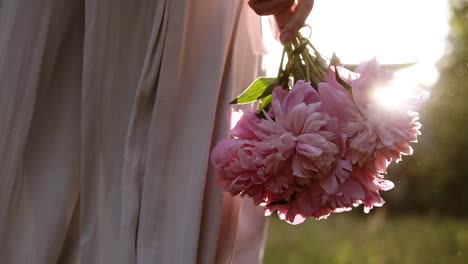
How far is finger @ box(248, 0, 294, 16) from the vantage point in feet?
4.79

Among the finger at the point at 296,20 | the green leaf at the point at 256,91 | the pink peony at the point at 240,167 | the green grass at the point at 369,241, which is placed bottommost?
the green grass at the point at 369,241

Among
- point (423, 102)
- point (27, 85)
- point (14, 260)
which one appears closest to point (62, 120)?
point (27, 85)

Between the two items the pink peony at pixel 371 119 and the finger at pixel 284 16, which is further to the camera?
the finger at pixel 284 16

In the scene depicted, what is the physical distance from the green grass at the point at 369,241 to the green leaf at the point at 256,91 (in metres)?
4.67

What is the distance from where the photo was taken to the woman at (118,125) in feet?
4.76

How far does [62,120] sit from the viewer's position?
154 centimetres

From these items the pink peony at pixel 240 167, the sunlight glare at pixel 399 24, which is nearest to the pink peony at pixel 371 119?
the pink peony at pixel 240 167

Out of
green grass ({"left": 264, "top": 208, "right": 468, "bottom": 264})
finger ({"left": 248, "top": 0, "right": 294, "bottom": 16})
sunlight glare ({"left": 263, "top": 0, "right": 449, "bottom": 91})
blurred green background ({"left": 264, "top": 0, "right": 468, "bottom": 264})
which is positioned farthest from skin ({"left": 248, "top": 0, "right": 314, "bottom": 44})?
green grass ({"left": 264, "top": 208, "right": 468, "bottom": 264})

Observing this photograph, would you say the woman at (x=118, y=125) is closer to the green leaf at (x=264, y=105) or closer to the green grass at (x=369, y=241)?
the green leaf at (x=264, y=105)

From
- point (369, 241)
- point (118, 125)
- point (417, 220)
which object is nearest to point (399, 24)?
point (369, 241)

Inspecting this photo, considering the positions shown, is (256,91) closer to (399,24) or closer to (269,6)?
(269,6)

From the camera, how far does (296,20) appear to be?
57.2 inches

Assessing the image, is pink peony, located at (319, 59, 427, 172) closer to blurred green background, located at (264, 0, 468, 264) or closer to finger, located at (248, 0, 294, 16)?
finger, located at (248, 0, 294, 16)

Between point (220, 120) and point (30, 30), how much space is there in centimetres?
33
